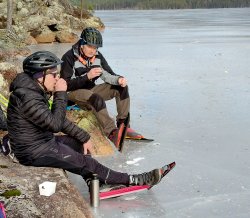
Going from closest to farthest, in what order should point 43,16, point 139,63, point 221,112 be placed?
point 221,112, point 139,63, point 43,16

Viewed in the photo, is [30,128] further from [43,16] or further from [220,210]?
[43,16]

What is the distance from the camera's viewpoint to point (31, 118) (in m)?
5.06

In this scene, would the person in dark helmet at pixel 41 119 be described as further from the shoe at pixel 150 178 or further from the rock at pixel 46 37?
the rock at pixel 46 37

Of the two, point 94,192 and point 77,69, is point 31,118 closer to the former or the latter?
point 94,192

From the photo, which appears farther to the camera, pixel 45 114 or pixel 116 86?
pixel 116 86

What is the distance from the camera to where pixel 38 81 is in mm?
5152

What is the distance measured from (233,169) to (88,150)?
2.15 meters

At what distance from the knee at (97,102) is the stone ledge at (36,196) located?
7.83ft

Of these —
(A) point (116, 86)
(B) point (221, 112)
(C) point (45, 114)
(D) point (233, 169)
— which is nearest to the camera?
(C) point (45, 114)

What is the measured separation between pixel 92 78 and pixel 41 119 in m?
2.74

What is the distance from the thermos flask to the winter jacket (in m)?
2.55

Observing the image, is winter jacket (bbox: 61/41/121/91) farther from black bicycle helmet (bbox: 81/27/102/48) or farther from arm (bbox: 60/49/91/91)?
black bicycle helmet (bbox: 81/27/102/48)

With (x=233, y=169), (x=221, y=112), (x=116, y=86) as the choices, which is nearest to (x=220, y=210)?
(x=233, y=169)

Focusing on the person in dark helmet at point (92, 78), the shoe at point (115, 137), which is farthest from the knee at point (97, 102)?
the shoe at point (115, 137)
